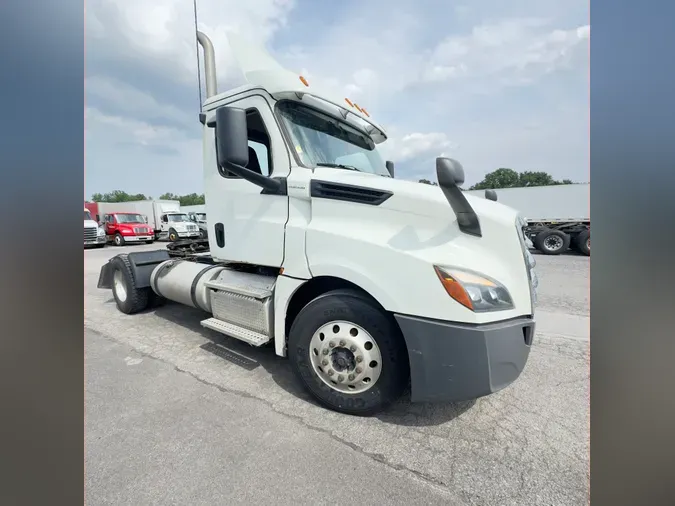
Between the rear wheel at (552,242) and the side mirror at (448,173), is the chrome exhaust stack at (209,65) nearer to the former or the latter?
the side mirror at (448,173)

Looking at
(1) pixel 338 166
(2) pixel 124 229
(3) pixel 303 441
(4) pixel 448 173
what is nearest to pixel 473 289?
(4) pixel 448 173

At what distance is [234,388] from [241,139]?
2221 mm

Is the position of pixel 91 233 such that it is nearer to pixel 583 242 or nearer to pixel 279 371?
pixel 279 371

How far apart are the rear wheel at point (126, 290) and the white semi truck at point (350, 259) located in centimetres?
234

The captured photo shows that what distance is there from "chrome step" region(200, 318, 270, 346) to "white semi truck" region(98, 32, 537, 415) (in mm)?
21

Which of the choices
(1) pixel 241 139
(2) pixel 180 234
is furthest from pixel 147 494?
(2) pixel 180 234

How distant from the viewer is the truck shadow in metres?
2.36

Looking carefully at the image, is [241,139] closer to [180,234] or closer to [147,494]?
[147,494]

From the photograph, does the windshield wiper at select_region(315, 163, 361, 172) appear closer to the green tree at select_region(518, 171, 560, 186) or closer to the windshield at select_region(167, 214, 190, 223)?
the windshield at select_region(167, 214, 190, 223)

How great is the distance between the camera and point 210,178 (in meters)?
3.45

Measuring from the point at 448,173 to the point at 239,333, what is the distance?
7.86ft

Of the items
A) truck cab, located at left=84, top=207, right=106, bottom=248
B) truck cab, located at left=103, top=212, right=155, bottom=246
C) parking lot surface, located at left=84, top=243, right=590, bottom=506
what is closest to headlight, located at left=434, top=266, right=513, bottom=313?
parking lot surface, located at left=84, top=243, right=590, bottom=506

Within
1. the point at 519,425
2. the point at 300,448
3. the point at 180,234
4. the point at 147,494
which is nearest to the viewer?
the point at 147,494

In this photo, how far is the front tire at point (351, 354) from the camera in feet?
7.29
